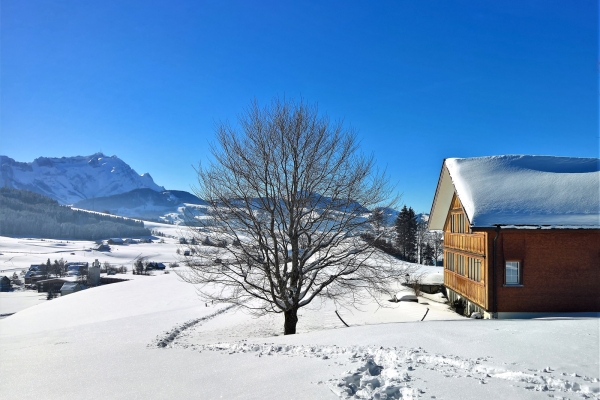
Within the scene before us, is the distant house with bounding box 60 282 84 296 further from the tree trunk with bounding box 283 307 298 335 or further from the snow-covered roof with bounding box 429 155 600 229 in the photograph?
the snow-covered roof with bounding box 429 155 600 229

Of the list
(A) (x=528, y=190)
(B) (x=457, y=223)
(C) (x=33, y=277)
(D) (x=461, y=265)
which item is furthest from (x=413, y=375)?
(C) (x=33, y=277)

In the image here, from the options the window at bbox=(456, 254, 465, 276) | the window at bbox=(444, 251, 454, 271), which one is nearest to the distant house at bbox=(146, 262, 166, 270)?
the window at bbox=(444, 251, 454, 271)

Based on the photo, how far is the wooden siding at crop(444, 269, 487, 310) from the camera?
1617 cm

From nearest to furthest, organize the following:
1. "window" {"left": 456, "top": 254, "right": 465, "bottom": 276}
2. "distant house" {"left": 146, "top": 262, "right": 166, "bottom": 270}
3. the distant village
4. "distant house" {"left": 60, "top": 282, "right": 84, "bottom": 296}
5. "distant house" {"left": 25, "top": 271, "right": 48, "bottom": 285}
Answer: "window" {"left": 456, "top": 254, "right": 465, "bottom": 276}
"distant house" {"left": 60, "top": 282, "right": 84, "bottom": 296}
the distant village
"distant house" {"left": 25, "top": 271, "right": 48, "bottom": 285}
"distant house" {"left": 146, "top": 262, "right": 166, "bottom": 270}

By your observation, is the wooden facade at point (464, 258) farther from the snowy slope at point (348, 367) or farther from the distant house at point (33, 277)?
the distant house at point (33, 277)

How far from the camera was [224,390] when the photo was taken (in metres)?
5.61

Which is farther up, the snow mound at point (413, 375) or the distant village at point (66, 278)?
the snow mound at point (413, 375)

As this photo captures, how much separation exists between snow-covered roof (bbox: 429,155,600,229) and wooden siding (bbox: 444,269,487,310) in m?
3.22

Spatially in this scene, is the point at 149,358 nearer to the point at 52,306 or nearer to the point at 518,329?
the point at 518,329

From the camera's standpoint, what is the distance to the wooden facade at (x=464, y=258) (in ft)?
53.0

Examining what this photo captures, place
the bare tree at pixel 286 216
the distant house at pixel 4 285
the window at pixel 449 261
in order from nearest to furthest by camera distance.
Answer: the bare tree at pixel 286 216
the window at pixel 449 261
the distant house at pixel 4 285

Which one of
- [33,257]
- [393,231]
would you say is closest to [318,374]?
[393,231]

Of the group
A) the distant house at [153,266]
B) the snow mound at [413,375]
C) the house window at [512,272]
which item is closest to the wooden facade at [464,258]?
the house window at [512,272]

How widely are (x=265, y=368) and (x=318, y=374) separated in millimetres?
1125
